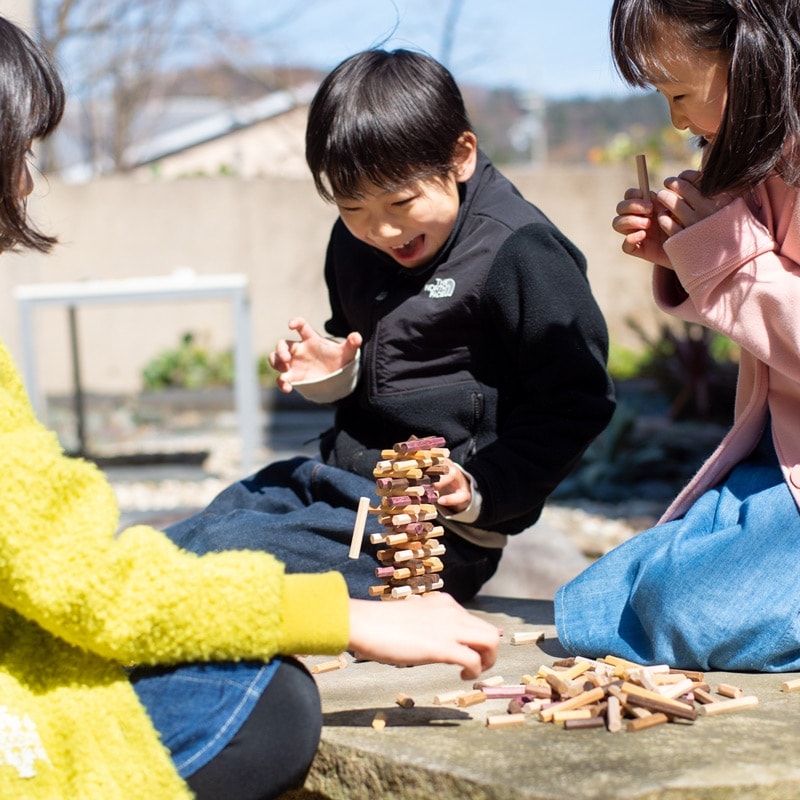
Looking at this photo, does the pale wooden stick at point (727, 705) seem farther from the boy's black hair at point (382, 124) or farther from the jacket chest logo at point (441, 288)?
the boy's black hair at point (382, 124)

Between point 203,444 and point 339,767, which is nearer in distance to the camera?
point 339,767

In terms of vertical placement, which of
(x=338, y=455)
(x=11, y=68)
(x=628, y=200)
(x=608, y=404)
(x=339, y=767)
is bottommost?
(x=339, y=767)

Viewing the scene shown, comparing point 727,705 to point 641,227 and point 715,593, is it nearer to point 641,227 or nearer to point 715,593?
point 715,593

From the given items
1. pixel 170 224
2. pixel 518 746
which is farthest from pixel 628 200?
pixel 170 224

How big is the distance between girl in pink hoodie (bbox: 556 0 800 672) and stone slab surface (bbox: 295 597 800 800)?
16 centimetres

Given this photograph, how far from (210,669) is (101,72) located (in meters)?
18.8

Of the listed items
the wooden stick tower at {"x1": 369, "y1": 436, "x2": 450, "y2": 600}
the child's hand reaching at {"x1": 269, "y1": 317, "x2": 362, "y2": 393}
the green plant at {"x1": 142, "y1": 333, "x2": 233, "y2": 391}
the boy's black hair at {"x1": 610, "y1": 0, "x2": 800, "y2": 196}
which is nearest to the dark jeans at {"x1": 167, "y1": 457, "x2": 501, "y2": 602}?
the child's hand reaching at {"x1": 269, "y1": 317, "x2": 362, "y2": 393}

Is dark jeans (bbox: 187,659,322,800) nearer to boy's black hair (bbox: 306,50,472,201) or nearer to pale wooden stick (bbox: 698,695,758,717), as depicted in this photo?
pale wooden stick (bbox: 698,695,758,717)

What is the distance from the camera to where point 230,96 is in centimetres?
2062

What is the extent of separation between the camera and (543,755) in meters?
1.95

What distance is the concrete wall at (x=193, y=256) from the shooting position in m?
10.5

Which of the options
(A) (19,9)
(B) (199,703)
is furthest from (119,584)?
(A) (19,9)

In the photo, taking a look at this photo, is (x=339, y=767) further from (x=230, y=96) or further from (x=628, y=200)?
(x=230, y=96)

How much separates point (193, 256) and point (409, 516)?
8.55 metres
